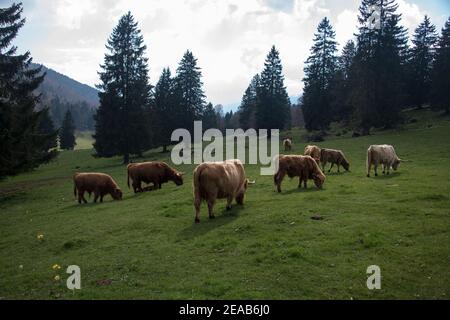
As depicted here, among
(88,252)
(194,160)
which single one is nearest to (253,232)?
(88,252)

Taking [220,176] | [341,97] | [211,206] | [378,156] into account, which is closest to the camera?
[211,206]

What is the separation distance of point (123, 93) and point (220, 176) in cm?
3630

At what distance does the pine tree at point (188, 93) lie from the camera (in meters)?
58.1

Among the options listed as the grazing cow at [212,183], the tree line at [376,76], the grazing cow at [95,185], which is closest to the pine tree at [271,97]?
the tree line at [376,76]

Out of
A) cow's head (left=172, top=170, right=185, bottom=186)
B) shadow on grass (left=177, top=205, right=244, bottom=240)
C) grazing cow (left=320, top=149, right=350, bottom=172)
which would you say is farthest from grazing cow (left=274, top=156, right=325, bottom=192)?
grazing cow (left=320, top=149, right=350, bottom=172)

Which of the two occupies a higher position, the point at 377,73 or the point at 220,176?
the point at 377,73

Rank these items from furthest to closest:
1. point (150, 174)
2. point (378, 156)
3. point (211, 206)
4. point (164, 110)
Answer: point (164, 110) → point (150, 174) → point (378, 156) → point (211, 206)

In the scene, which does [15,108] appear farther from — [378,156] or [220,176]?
[378,156]

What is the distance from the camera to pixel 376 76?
4831cm

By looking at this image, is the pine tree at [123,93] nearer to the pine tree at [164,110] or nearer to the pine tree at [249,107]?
the pine tree at [164,110]

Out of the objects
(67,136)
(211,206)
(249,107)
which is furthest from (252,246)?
(67,136)
